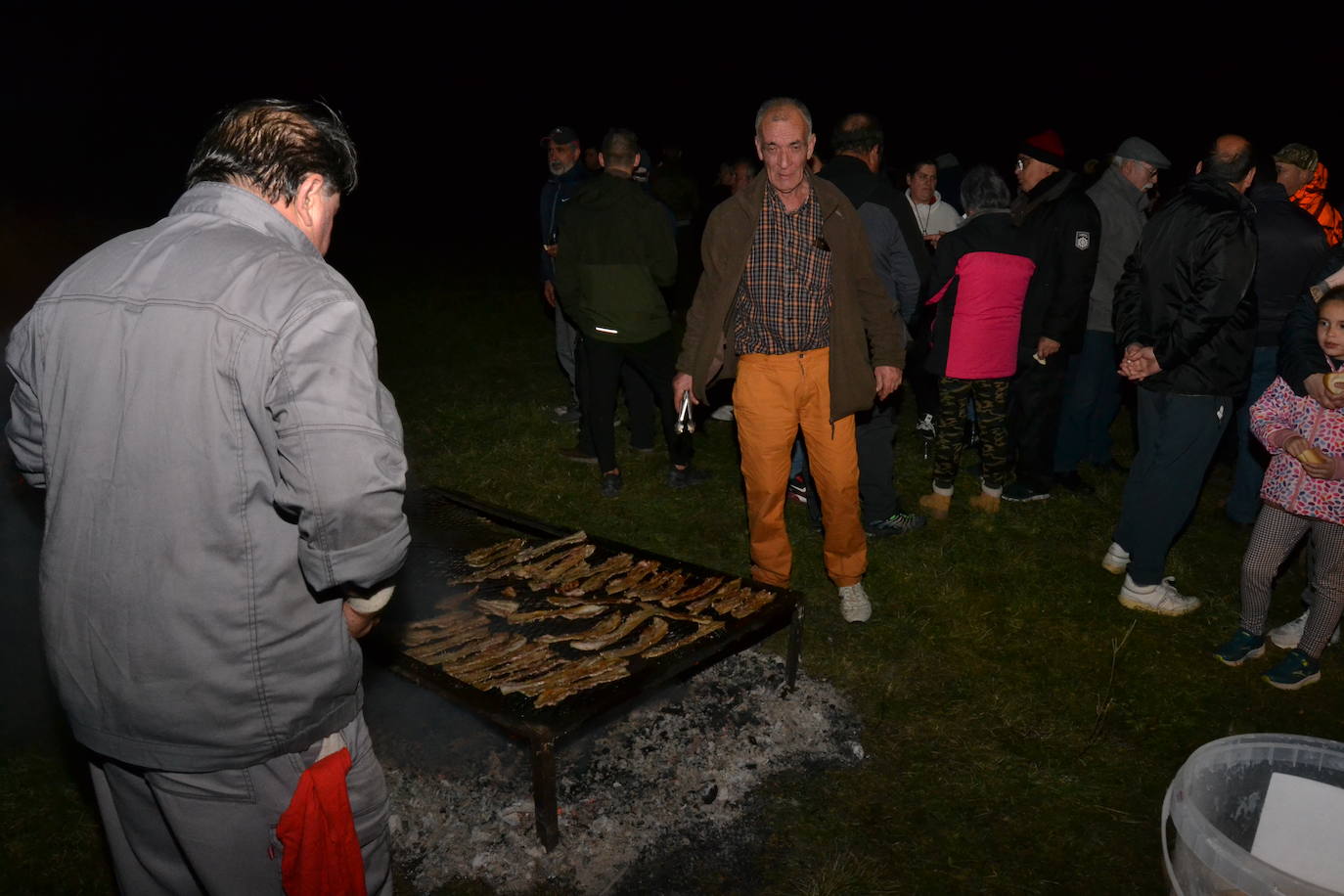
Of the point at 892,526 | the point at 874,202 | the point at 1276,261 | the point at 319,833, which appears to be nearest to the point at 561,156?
the point at 874,202

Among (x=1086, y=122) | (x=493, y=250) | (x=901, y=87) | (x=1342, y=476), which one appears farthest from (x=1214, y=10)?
(x=1342, y=476)

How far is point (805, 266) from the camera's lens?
4969mm

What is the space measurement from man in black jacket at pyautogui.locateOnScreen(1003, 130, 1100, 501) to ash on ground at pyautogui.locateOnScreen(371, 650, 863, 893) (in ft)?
10.6

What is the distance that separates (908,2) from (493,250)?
2298cm

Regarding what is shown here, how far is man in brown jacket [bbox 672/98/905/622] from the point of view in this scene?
4.95 metres

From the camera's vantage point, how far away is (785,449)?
5.21m

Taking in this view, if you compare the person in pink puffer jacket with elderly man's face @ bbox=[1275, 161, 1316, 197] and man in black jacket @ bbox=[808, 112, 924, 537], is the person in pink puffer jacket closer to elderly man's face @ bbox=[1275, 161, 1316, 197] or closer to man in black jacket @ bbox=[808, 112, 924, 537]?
man in black jacket @ bbox=[808, 112, 924, 537]

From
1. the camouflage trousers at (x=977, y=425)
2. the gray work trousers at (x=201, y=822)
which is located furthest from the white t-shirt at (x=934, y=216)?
the gray work trousers at (x=201, y=822)

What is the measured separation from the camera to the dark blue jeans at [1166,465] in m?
5.34

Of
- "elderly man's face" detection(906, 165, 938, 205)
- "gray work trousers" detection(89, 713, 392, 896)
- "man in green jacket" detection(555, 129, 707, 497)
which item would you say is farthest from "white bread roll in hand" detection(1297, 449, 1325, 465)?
"gray work trousers" detection(89, 713, 392, 896)

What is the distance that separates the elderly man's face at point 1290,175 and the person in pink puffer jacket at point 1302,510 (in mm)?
2542

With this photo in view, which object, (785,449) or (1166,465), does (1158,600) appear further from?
(785,449)

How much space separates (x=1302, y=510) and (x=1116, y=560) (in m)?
1.55

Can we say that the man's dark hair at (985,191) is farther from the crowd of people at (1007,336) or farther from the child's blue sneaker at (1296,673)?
the child's blue sneaker at (1296,673)
